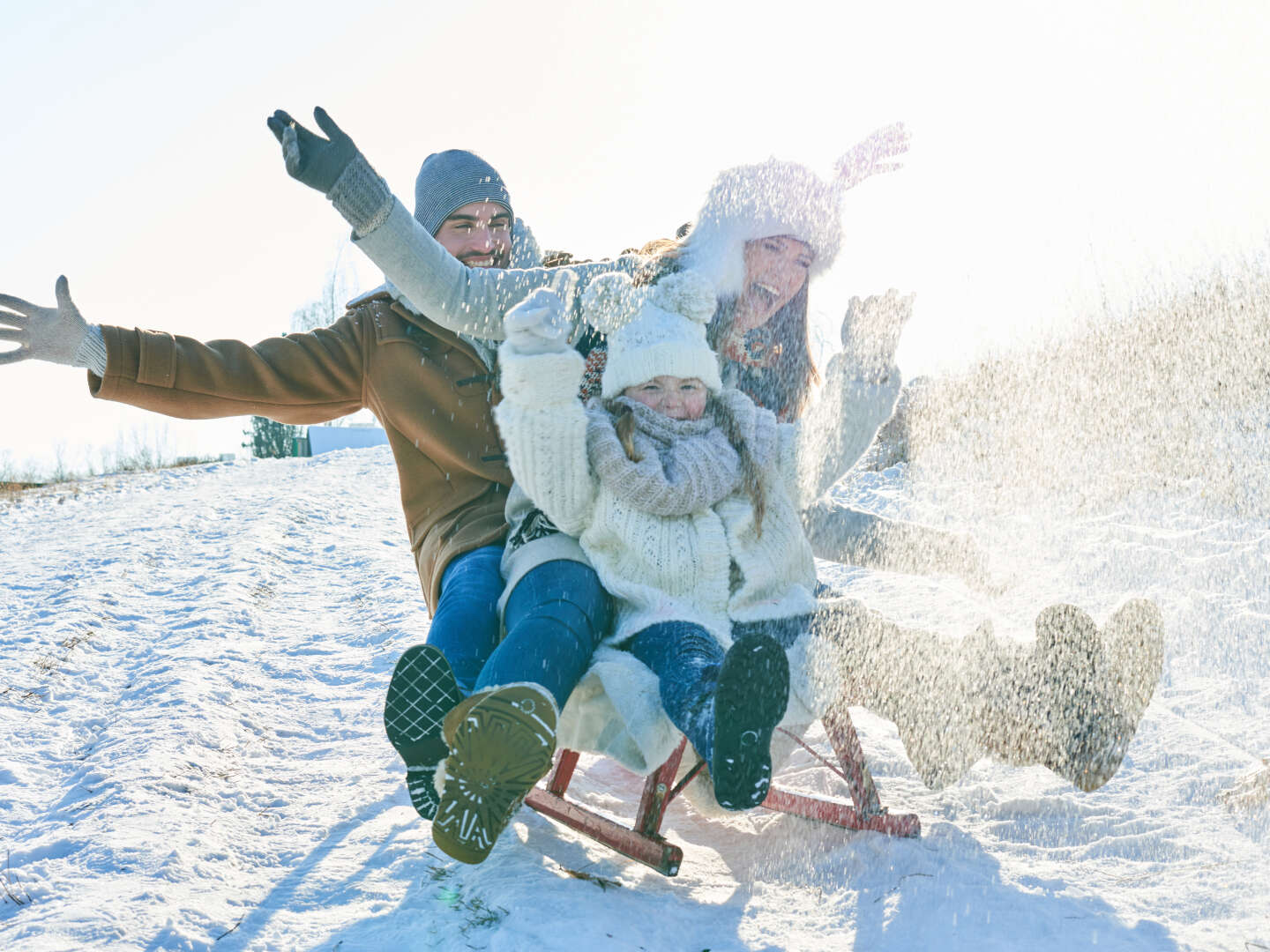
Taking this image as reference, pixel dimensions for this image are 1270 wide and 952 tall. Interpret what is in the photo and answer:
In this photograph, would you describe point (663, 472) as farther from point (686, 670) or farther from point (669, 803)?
point (669, 803)

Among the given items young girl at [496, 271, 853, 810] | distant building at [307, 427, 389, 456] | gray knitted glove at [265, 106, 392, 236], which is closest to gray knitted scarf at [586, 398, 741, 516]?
young girl at [496, 271, 853, 810]

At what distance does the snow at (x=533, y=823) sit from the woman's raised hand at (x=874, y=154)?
3.97 feet

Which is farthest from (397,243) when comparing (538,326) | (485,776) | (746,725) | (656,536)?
(746,725)

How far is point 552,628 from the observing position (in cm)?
214

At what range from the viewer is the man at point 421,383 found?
2.44 metres

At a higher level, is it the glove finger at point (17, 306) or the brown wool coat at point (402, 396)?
the glove finger at point (17, 306)

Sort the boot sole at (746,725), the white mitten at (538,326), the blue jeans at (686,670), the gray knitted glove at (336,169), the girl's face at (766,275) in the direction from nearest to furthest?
the boot sole at (746,725) < the blue jeans at (686,670) < the white mitten at (538,326) < the gray knitted glove at (336,169) < the girl's face at (766,275)

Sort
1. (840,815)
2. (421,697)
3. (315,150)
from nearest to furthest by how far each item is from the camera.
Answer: (421,697) < (315,150) < (840,815)

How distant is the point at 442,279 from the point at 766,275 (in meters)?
0.96

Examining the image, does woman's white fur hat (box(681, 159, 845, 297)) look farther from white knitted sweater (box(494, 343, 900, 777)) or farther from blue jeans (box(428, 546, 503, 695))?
blue jeans (box(428, 546, 503, 695))

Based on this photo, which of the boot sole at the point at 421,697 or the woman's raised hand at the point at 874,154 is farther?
the woman's raised hand at the point at 874,154

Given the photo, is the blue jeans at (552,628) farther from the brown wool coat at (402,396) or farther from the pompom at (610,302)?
the pompom at (610,302)

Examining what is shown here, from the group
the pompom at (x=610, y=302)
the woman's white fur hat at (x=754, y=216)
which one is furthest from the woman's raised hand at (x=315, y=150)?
the woman's white fur hat at (x=754, y=216)

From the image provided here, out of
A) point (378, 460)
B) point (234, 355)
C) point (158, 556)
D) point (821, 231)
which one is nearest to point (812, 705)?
point (821, 231)
